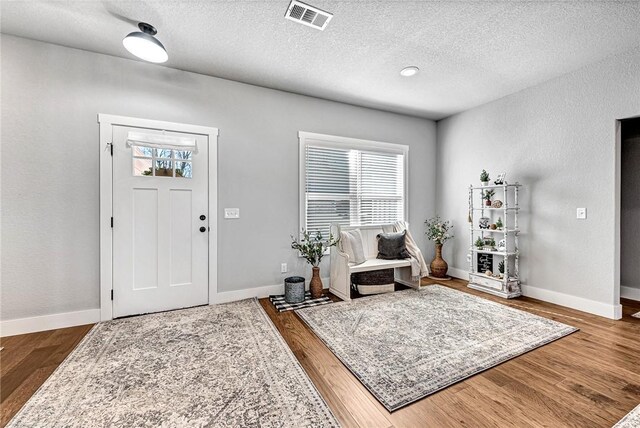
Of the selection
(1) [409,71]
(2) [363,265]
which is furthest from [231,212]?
(1) [409,71]

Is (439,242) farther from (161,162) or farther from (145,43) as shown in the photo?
(145,43)

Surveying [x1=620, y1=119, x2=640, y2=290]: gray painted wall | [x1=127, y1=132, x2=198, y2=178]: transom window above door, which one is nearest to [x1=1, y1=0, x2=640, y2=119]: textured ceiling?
[x1=127, y1=132, x2=198, y2=178]: transom window above door

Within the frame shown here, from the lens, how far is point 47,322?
8.55 feet

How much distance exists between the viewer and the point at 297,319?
2.85m

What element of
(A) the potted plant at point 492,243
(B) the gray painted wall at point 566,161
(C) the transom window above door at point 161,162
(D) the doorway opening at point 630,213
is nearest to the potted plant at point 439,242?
(A) the potted plant at point 492,243

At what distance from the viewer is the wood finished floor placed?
150cm

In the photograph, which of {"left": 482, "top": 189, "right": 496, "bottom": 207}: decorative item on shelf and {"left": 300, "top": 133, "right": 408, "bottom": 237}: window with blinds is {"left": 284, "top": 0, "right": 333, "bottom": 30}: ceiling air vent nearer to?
{"left": 300, "top": 133, "right": 408, "bottom": 237}: window with blinds

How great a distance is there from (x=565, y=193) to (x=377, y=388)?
127 inches

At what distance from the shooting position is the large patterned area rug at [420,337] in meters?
1.83

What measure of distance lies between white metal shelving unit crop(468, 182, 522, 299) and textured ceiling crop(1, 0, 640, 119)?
1.45 metres

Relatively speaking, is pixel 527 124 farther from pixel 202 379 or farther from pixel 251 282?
pixel 202 379

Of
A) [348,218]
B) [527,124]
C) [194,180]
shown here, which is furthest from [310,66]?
[527,124]

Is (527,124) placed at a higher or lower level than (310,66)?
lower

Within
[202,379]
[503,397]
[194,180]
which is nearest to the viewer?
[503,397]
